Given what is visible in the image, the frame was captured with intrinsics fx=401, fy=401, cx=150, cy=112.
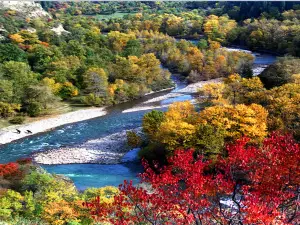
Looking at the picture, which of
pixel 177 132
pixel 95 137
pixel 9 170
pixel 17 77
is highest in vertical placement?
pixel 17 77

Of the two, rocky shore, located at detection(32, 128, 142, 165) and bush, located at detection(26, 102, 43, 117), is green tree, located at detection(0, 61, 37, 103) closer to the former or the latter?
bush, located at detection(26, 102, 43, 117)

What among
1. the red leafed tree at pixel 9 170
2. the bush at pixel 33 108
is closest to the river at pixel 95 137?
the bush at pixel 33 108

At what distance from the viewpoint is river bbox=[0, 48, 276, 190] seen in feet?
100

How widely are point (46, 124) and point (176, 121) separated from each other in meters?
16.9

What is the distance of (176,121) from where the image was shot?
3189 cm

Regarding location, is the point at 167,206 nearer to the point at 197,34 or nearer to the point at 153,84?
the point at 153,84

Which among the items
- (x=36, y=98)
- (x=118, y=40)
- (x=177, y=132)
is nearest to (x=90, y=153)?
(x=177, y=132)

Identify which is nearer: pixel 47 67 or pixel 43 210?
pixel 43 210

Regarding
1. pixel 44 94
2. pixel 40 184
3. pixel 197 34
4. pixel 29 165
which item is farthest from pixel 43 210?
pixel 197 34

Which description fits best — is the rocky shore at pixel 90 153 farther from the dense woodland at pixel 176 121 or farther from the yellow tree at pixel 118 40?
the yellow tree at pixel 118 40

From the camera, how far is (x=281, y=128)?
100ft

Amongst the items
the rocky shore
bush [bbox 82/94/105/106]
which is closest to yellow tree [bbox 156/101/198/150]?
Result: the rocky shore

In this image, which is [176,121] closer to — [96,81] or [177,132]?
[177,132]

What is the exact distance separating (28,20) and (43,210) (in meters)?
72.9
